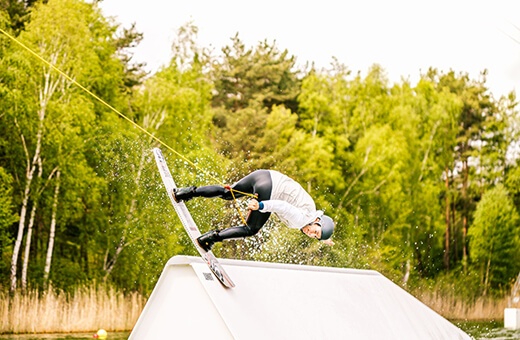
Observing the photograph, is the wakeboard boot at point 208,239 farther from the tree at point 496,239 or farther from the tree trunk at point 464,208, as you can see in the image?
the tree trunk at point 464,208

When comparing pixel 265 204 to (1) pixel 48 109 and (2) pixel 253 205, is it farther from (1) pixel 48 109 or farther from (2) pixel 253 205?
(1) pixel 48 109

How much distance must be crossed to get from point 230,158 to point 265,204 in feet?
58.7

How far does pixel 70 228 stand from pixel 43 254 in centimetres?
118

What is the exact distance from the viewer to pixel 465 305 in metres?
23.3

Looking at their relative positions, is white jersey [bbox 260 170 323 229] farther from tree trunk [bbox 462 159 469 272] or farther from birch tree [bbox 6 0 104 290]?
tree trunk [bbox 462 159 469 272]

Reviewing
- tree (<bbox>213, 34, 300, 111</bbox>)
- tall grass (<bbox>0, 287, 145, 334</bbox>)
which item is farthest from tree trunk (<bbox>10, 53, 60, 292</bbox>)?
tree (<bbox>213, 34, 300, 111</bbox>)

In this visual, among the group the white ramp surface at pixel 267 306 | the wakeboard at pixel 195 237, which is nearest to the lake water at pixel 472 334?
the white ramp surface at pixel 267 306

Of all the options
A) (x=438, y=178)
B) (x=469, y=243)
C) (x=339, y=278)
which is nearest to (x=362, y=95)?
(x=438, y=178)

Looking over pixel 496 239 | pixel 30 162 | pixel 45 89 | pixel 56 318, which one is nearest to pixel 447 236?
pixel 496 239

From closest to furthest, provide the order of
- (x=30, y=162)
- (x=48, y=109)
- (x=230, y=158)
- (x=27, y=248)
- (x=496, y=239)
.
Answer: (x=27, y=248) < (x=48, y=109) < (x=30, y=162) < (x=230, y=158) < (x=496, y=239)

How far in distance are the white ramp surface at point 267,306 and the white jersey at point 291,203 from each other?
462mm

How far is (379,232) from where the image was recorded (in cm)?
2422

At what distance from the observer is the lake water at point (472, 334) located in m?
13.4

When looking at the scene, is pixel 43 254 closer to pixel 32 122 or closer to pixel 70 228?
pixel 70 228
